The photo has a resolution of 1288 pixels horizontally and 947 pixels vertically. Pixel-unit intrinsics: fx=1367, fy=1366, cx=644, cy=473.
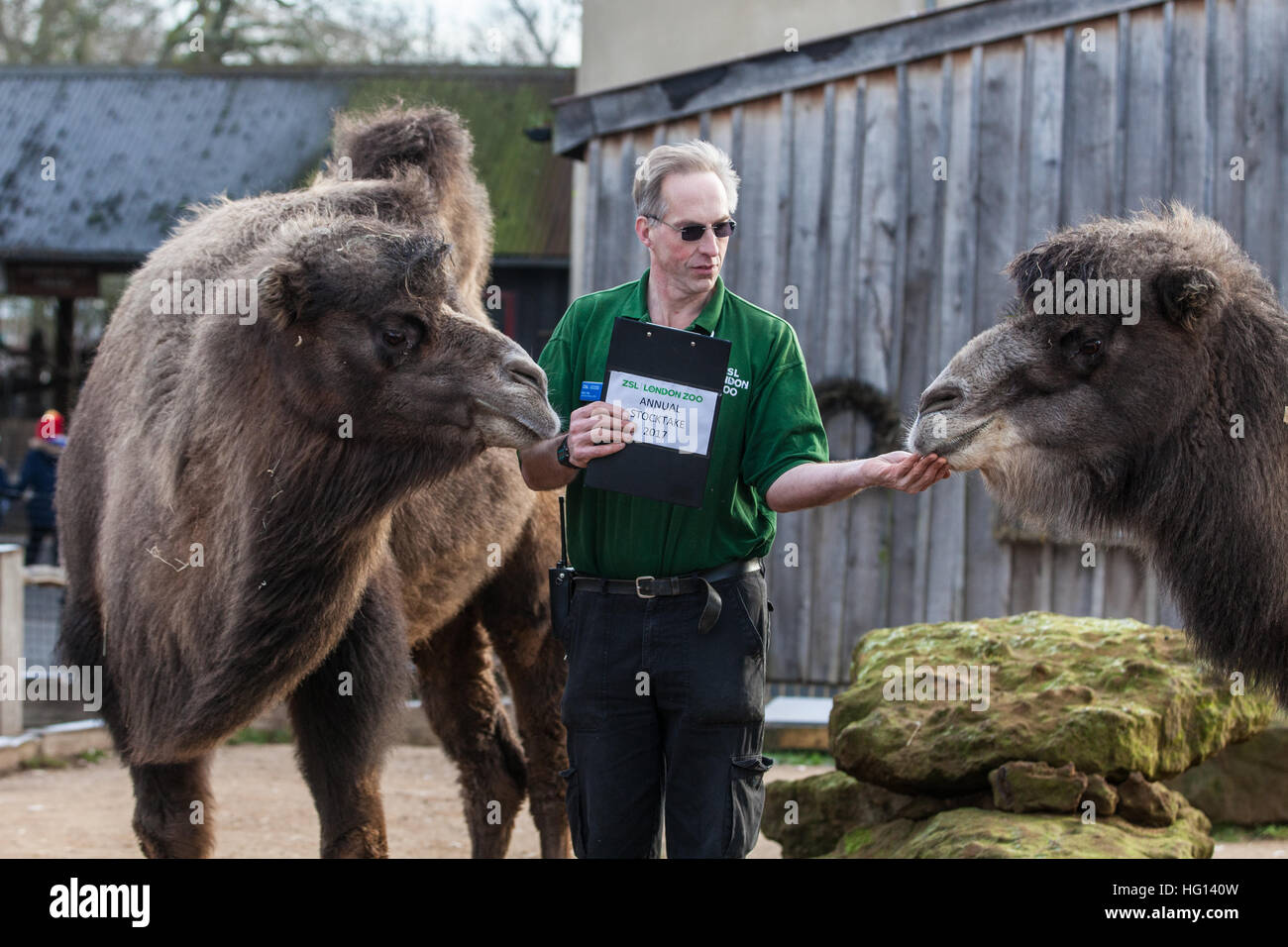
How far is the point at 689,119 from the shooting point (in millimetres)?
8836

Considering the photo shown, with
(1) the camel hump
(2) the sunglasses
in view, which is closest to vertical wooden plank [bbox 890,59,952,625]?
(1) the camel hump

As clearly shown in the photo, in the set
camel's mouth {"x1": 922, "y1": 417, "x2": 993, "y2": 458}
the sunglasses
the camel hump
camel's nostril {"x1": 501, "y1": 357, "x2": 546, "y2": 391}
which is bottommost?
camel's mouth {"x1": 922, "y1": 417, "x2": 993, "y2": 458}

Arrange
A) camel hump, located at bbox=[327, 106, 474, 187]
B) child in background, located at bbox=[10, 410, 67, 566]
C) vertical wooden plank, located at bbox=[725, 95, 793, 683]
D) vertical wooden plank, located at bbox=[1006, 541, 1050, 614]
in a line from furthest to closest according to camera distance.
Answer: child in background, located at bbox=[10, 410, 67, 566] → vertical wooden plank, located at bbox=[725, 95, 793, 683] → vertical wooden plank, located at bbox=[1006, 541, 1050, 614] → camel hump, located at bbox=[327, 106, 474, 187]

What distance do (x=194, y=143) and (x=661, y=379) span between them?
16666mm

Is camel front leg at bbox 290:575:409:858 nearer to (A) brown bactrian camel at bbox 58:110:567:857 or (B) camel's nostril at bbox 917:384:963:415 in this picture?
(A) brown bactrian camel at bbox 58:110:567:857

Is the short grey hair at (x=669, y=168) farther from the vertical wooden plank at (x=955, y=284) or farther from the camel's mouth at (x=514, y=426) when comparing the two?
the vertical wooden plank at (x=955, y=284)

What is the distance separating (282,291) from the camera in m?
3.88

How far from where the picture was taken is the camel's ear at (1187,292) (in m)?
3.63

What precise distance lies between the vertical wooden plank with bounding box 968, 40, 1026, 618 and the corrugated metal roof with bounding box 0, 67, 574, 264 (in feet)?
28.4

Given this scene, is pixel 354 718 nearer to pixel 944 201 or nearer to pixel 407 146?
pixel 407 146

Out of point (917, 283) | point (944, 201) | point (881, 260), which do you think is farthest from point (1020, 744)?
point (944, 201)

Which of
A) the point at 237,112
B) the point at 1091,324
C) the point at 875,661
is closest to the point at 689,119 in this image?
the point at 875,661

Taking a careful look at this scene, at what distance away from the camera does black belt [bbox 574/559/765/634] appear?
3.59 metres
